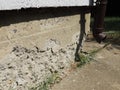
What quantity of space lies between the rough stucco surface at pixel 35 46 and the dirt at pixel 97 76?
0.23 meters

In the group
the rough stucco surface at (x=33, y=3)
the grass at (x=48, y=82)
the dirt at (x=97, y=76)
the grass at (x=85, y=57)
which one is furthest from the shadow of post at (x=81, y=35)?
the grass at (x=48, y=82)

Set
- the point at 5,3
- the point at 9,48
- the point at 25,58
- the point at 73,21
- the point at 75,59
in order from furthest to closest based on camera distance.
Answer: the point at 75,59 < the point at 73,21 < the point at 25,58 < the point at 9,48 < the point at 5,3

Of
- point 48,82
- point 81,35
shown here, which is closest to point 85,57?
point 81,35

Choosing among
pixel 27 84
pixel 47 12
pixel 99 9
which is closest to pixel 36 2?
pixel 47 12

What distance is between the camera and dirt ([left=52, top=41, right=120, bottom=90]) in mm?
4973

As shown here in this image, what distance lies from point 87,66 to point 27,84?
1.49 m

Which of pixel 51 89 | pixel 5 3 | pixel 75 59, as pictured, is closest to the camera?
pixel 5 3

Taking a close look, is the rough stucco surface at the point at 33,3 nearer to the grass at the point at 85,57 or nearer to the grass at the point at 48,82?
the grass at the point at 85,57

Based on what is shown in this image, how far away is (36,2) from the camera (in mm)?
4176

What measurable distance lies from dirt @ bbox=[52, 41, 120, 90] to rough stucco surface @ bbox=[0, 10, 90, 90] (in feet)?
0.74

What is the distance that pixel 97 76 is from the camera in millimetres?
5289

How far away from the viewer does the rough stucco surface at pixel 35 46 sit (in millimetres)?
3990

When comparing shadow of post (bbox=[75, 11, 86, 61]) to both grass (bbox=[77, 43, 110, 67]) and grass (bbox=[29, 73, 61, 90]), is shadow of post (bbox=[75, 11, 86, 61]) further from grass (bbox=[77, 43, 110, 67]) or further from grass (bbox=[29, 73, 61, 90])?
grass (bbox=[29, 73, 61, 90])

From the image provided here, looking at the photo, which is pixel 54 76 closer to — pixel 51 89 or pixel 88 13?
pixel 51 89
